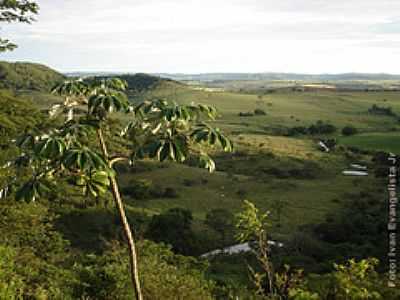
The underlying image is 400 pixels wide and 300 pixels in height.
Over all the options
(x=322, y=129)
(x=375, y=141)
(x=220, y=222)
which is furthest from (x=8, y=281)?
(x=322, y=129)

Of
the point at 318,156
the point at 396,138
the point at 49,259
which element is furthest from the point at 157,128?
the point at 396,138

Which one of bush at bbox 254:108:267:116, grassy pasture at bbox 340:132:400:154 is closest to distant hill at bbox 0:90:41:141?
grassy pasture at bbox 340:132:400:154

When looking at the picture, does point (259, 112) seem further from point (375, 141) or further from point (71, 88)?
point (71, 88)

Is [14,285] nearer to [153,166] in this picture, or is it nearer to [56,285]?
[56,285]

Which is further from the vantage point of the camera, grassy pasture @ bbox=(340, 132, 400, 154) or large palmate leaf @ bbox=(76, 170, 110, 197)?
grassy pasture @ bbox=(340, 132, 400, 154)

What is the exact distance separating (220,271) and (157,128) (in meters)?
28.7

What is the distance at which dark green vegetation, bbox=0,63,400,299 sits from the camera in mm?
12195

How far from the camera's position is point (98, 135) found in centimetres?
607

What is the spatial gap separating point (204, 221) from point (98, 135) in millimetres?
47563

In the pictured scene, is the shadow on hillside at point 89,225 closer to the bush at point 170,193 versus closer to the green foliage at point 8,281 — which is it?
the bush at point 170,193

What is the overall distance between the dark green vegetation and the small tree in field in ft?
2.13

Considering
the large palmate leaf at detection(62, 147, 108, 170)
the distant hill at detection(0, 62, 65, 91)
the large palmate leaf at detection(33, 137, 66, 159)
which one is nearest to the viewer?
the large palmate leaf at detection(62, 147, 108, 170)

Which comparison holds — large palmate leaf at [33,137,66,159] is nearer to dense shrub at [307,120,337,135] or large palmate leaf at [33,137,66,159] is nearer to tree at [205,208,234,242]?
tree at [205,208,234,242]

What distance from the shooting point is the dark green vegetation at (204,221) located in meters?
12.2
